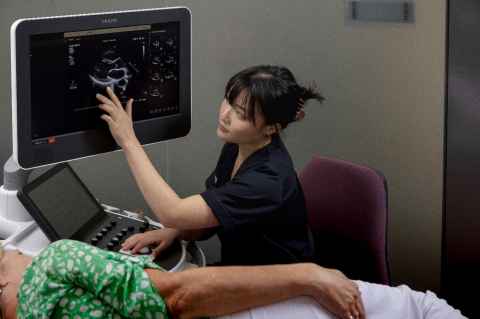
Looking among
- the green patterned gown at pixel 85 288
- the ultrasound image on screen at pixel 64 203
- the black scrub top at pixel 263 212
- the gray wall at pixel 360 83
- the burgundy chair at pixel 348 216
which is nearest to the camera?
the green patterned gown at pixel 85 288

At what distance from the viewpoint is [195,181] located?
2.84 m

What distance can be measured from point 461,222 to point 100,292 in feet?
3.56

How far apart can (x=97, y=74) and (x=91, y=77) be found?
0.02 meters

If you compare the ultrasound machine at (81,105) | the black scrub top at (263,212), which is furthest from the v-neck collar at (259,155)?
the ultrasound machine at (81,105)

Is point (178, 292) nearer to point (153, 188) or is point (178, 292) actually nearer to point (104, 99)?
point (153, 188)

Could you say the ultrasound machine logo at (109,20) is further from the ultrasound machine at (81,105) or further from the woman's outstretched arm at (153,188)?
the woman's outstretched arm at (153,188)

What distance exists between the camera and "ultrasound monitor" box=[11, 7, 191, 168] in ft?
5.61

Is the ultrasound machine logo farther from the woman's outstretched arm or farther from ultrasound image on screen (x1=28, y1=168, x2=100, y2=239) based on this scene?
ultrasound image on screen (x1=28, y1=168, x2=100, y2=239)

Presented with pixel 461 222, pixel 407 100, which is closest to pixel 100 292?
pixel 461 222

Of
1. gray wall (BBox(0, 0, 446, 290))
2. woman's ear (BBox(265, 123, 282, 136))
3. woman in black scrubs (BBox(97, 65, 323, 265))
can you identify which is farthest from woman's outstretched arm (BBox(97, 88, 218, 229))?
gray wall (BBox(0, 0, 446, 290))

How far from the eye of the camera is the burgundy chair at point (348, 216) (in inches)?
80.5

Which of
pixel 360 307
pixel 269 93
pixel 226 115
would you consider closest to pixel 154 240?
pixel 226 115

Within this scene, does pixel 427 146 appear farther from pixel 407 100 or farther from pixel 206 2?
pixel 206 2

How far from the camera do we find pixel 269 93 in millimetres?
1826
